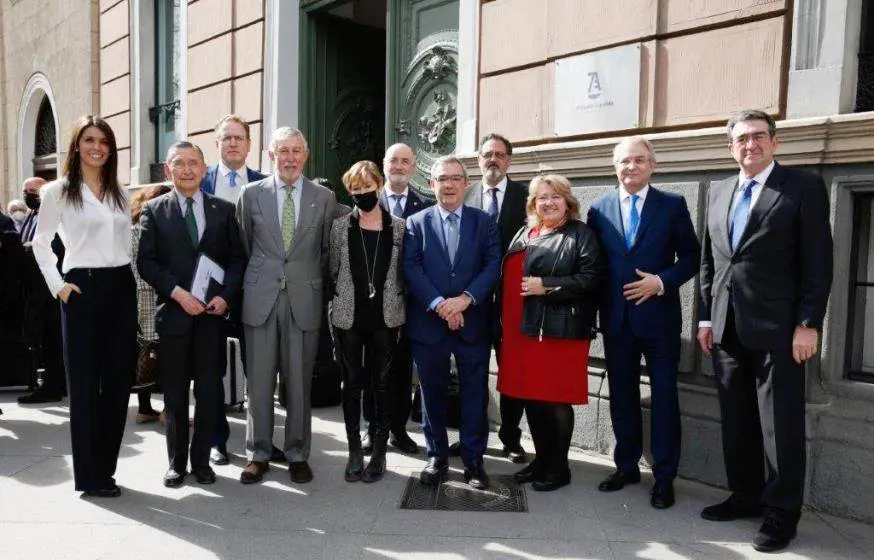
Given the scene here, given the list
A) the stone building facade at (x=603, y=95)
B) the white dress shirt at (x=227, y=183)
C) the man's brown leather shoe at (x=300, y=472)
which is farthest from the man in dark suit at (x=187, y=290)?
the stone building facade at (x=603, y=95)

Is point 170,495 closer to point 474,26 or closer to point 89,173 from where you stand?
point 89,173

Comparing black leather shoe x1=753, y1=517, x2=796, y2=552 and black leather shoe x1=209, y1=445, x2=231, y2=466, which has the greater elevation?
black leather shoe x1=753, y1=517, x2=796, y2=552

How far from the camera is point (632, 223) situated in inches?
158

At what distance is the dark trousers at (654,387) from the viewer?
399 centimetres

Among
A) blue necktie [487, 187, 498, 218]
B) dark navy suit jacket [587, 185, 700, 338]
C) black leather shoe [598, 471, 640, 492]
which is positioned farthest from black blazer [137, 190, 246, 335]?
black leather shoe [598, 471, 640, 492]

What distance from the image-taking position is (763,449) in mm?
3797

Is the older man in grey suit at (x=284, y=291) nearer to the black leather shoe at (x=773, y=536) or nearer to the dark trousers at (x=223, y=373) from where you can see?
the dark trousers at (x=223, y=373)

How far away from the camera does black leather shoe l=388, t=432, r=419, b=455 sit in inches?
193

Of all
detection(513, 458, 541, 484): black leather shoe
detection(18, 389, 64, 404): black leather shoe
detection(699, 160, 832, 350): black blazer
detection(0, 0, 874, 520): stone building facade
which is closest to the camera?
detection(699, 160, 832, 350): black blazer

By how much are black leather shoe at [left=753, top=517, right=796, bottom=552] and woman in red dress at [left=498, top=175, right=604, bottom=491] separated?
112 cm

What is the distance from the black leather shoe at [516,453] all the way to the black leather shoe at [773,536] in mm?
1628

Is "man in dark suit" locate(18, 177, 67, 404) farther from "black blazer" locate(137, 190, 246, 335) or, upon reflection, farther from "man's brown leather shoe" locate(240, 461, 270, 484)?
"man's brown leather shoe" locate(240, 461, 270, 484)

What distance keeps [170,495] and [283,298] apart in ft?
4.18

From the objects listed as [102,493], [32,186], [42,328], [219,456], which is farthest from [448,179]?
[32,186]
